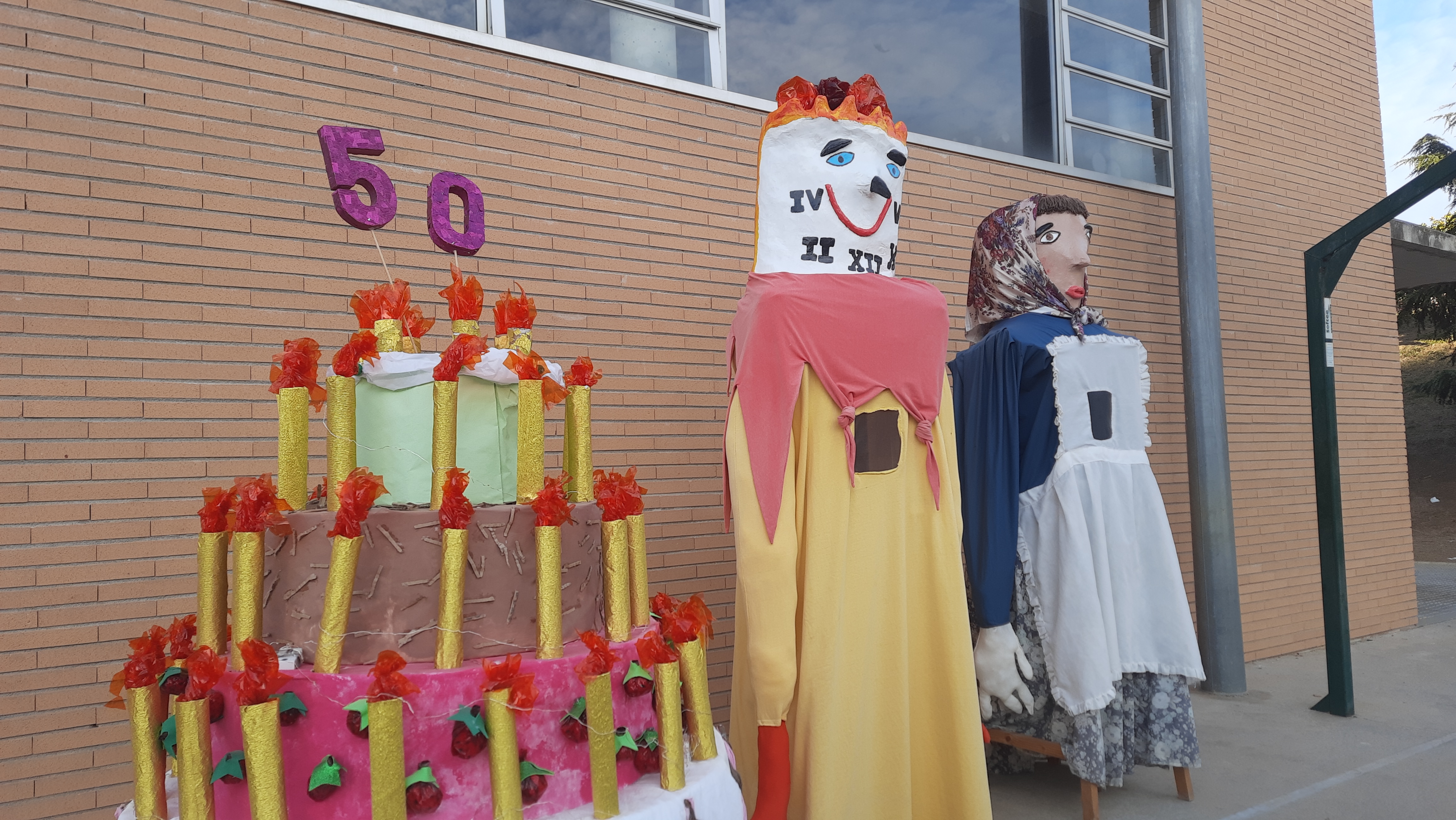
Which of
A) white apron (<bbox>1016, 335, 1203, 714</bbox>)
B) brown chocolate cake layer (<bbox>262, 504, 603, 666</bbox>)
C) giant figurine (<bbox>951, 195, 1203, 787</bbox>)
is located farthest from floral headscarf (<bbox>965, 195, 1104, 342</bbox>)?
brown chocolate cake layer (<bbox>262, 504, 603, 666</bbox>)

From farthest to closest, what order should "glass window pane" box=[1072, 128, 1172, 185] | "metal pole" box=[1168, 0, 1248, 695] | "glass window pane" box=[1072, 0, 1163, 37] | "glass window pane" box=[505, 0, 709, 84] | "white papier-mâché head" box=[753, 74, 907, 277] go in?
"glass window pane" box=[1072, 0, 1163, 37] → "glass window pane" box=[1072, 128, 1172, 185] → "metal pole" box=[1168, 0, 1248, 695] → "glass window pane" box=[505, 0, 709, 84] → "white papier-mâché head" box=[753, 74, 907, 277]

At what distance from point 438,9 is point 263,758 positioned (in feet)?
10.1

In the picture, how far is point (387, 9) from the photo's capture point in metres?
3.44

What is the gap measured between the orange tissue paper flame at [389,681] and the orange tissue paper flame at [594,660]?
0.98ft

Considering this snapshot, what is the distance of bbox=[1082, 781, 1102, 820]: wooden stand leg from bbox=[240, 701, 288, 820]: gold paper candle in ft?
8.96

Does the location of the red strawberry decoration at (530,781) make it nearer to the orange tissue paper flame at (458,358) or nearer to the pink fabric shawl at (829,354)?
the orange tissue paper flame at (458,358)

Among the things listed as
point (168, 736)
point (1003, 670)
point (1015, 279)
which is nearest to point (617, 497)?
point (168, 736)

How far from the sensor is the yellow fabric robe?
2385mm

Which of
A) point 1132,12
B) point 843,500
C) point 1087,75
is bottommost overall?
point 843,500

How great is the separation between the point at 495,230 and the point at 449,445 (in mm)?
2075

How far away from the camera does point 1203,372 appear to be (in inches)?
201

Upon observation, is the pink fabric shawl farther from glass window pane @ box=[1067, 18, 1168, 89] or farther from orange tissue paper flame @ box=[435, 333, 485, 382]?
Result: glass window pane @ box=[1067, 18, 1168, 89]

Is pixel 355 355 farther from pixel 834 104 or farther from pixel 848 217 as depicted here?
pixel 834 104

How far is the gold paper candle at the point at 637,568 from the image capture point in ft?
6.41
